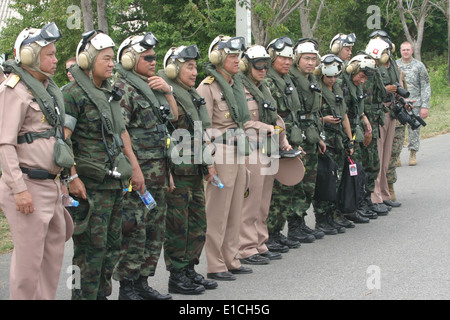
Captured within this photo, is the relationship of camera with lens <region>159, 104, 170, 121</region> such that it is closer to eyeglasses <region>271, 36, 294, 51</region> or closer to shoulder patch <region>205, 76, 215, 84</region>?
shoulder patch <region>205, 76, 215, 84</region>

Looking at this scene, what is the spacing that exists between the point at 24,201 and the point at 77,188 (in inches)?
21.6

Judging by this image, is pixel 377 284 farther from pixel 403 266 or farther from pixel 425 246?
pixel 425 246

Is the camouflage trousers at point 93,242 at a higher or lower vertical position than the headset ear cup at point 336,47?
lower

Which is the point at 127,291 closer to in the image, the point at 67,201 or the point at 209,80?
the point at 67,201

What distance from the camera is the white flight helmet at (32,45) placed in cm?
559

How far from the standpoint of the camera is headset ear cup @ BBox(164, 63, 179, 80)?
720cm

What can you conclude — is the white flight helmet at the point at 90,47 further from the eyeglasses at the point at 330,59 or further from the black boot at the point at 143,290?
the eyeglasses at the point at 330,59

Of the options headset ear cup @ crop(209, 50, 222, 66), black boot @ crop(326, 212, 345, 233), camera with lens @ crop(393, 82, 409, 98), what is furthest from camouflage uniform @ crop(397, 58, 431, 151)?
headset ear cup @ crop(209, 50, 222, 66)

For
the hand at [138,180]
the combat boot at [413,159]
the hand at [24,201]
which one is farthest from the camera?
the combat boot at [413,159]

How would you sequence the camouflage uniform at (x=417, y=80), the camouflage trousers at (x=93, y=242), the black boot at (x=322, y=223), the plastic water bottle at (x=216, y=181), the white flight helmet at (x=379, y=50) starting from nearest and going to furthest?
the camouflage trousers at (x=93, y=242) → the plastic water bottle at (x=216, y=181) → the black boot at (x=322, y=223) → the white flight helmet at (x=379, y=50) → the camouflage uniform at (x=417, y=80)

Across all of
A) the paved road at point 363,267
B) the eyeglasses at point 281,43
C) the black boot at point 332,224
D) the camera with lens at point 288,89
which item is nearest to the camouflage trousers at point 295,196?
the paved road at point 363,267

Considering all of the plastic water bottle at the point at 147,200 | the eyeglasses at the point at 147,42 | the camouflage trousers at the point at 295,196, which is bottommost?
the camouflage trousers at the point at 295,196

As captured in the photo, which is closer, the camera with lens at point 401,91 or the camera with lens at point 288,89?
the camera with lens at point 288,89

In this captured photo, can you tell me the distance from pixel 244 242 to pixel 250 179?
0.68 metres
